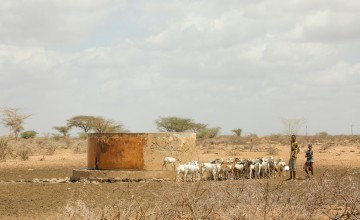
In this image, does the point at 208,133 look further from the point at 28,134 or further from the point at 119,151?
the point at 119,151

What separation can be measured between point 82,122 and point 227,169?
41.7 metres

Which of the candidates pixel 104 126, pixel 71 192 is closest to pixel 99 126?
pixel 104 126

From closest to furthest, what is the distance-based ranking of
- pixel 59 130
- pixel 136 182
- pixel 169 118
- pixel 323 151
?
pixel 136 182 → pixel 323 151 → pixel 169 118 → pixel 59 130

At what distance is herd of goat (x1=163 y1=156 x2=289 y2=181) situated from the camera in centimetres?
1808

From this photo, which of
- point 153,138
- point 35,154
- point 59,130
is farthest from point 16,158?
point 59,130

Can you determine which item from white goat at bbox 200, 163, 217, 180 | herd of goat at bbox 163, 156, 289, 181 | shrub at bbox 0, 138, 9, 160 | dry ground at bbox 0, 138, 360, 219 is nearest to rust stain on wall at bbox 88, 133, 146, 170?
herd of goat at bbox 163, 156, 289, 181

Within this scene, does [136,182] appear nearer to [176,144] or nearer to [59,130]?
[176,144]

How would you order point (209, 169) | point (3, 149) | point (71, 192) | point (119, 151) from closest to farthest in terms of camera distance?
point (71, 192) < point (209, 169) < point (119, 151) < point (3, 149)

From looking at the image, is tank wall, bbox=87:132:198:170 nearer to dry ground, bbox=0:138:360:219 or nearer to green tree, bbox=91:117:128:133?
dry ground, bbox=0:138:360:219

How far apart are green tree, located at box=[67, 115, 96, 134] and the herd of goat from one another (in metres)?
39.7

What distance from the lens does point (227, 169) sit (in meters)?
19.1

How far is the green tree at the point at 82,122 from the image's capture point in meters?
58.7

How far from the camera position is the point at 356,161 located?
28.5 m

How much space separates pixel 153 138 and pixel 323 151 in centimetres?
1933
